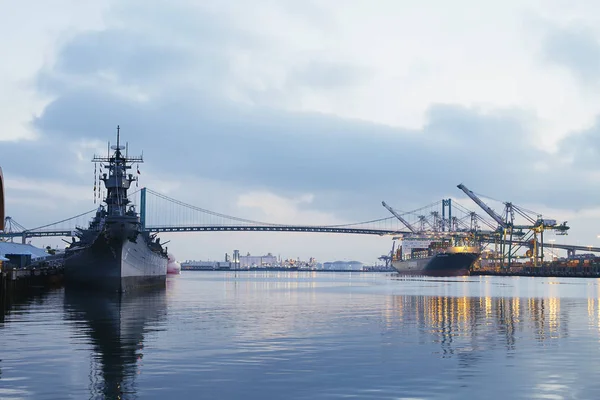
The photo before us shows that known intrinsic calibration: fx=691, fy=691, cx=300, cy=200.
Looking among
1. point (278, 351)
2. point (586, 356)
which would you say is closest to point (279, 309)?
point (278, 351)

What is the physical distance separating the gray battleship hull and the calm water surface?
69.3 ft

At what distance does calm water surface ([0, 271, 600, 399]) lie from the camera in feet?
53.4

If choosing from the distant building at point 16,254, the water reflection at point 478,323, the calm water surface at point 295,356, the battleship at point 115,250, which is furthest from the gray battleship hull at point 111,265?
the water reflection at point 478,323

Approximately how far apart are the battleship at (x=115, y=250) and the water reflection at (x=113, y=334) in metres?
8.67

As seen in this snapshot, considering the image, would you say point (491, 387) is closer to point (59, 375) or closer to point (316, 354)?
point (316, 354)

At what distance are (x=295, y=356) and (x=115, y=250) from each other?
134 ft

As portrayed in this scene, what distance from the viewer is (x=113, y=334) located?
27328 mm

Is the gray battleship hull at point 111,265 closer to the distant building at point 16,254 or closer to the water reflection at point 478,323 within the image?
the distant building at point 16,254

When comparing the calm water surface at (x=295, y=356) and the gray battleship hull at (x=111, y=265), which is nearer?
the calm water surface at (x=295, y=356)

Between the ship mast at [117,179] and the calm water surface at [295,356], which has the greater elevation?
the ship mast at [117,179]

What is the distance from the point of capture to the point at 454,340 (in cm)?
2630

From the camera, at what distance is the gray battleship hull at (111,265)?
5956 cm

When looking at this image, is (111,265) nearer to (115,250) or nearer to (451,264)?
(115,250)

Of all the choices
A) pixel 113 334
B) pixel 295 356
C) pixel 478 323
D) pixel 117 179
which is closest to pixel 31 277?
pixel 117 179
